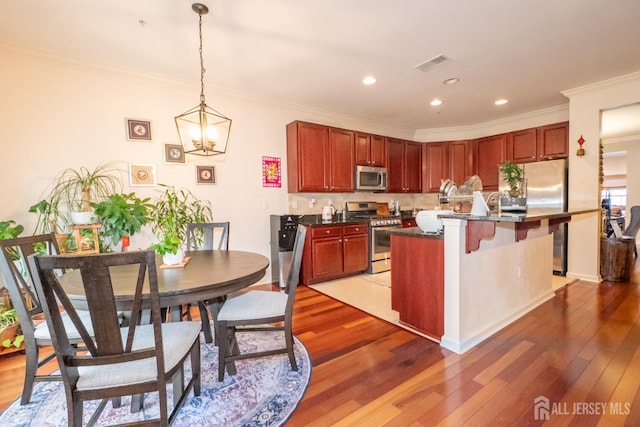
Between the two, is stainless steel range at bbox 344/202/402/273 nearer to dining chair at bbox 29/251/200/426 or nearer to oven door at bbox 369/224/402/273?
oven door at bbox 369/224/402/273

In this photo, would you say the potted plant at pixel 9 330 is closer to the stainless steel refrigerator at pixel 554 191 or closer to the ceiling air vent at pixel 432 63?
the ceiling air vent at pixel 432 63

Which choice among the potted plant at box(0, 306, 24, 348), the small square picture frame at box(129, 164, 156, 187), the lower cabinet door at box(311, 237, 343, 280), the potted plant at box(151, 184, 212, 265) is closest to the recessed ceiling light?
the lower cabinet door at box(311, 237, 343, 280)

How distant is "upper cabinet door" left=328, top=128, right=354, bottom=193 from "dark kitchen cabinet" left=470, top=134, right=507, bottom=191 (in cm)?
254

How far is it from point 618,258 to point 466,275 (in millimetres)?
3178

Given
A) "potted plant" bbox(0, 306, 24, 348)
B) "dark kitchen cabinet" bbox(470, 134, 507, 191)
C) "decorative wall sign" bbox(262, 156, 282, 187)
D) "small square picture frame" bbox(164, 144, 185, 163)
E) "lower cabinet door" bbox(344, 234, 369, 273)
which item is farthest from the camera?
"dark kitchen cabinet" bbox(470, 134, 507, 191)

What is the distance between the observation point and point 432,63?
310 centimetres

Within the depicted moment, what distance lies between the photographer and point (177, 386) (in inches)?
63.3

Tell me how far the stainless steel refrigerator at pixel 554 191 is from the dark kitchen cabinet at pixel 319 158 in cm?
273

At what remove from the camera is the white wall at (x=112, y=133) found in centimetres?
272

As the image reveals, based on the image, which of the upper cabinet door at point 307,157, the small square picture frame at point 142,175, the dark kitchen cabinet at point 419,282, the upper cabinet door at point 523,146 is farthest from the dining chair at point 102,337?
the upper cabinet door at point 523,146

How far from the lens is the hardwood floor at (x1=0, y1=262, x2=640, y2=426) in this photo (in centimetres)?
157

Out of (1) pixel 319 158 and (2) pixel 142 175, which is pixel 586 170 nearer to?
(1) pixel 319 158

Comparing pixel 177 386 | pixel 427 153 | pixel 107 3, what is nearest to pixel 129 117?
pixel 107 3

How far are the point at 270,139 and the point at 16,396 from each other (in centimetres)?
342
